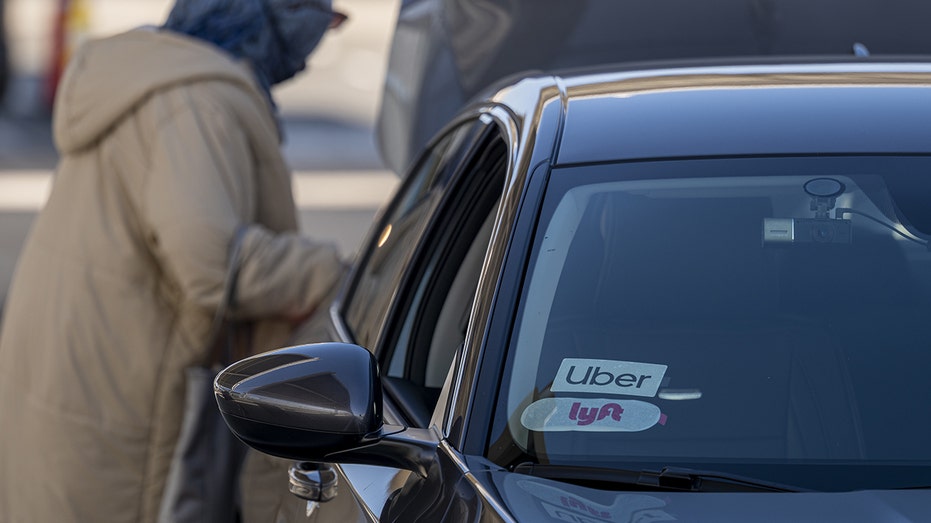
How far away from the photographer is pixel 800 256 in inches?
89.8

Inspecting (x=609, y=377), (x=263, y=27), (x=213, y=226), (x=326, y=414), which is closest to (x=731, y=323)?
(x=609, y=377)

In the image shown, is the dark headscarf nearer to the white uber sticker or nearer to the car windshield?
the car windshield

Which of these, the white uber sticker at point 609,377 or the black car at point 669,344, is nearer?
the black car at point 669,344

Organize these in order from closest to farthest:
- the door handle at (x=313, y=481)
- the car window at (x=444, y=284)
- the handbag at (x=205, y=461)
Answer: the door handle at (x=313, y=481) < the car window at (x=444, y=284) < the handbag at (x=205, y=461)

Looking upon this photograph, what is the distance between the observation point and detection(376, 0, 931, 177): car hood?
13.0 feet

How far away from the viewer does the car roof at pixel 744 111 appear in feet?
7.84

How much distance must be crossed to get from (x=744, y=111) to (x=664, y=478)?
737 millimetres

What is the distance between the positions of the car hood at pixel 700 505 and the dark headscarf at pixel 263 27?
2511 millimetres

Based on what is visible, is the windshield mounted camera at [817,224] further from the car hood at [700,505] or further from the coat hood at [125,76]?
the coat hood at [125,76]

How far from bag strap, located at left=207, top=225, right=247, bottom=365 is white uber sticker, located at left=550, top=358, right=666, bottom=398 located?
175 cm

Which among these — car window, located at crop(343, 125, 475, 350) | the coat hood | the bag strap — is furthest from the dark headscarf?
car window, located at crop(343, 125, 475, 350)

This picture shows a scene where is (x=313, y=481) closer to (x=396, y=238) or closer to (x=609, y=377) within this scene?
(x=609, y=377)

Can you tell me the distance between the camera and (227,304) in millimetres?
3809

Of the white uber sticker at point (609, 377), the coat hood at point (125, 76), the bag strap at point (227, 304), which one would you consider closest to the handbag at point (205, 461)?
the bag strap at point (227, 304)
